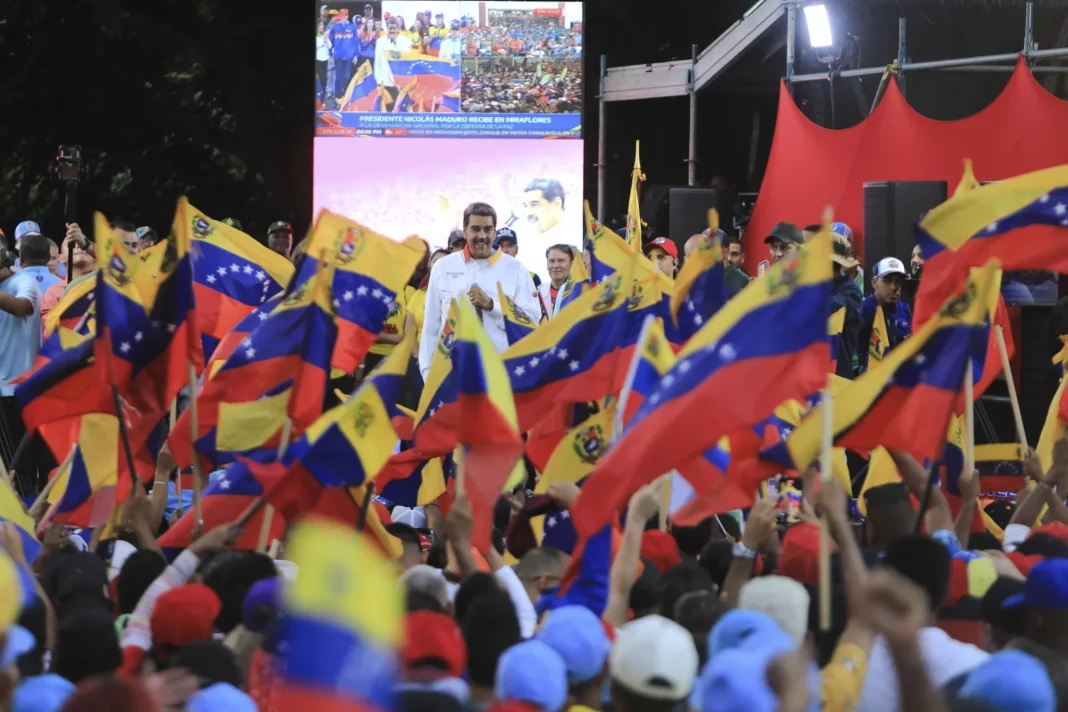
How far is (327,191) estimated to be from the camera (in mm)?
20734

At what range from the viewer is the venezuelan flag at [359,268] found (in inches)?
278

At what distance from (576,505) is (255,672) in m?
1.27

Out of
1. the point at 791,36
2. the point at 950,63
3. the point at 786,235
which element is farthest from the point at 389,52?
the point at 786,235

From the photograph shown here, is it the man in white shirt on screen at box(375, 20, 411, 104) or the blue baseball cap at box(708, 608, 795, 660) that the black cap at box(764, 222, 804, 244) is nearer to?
the blue baseball cap at box(708, 608, 795, 660)

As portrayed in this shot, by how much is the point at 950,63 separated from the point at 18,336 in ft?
25.6

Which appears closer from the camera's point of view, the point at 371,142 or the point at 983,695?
the point at 983,695

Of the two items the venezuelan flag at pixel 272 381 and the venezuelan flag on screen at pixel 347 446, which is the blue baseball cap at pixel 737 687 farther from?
the venezuelan flag at pixel 272 381

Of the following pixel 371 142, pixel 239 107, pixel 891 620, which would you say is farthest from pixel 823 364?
pixel 239 107

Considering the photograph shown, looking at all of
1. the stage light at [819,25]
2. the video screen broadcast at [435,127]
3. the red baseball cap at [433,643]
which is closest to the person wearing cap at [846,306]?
the stage light at [819,25]

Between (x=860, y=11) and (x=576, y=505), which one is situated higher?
(x=860, y=11)

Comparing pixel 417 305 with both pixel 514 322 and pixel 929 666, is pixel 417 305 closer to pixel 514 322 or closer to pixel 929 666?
pixel 514 322

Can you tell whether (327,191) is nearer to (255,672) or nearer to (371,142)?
(371,142)

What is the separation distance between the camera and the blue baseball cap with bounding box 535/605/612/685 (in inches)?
150

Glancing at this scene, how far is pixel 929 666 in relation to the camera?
Result: 3488mm
